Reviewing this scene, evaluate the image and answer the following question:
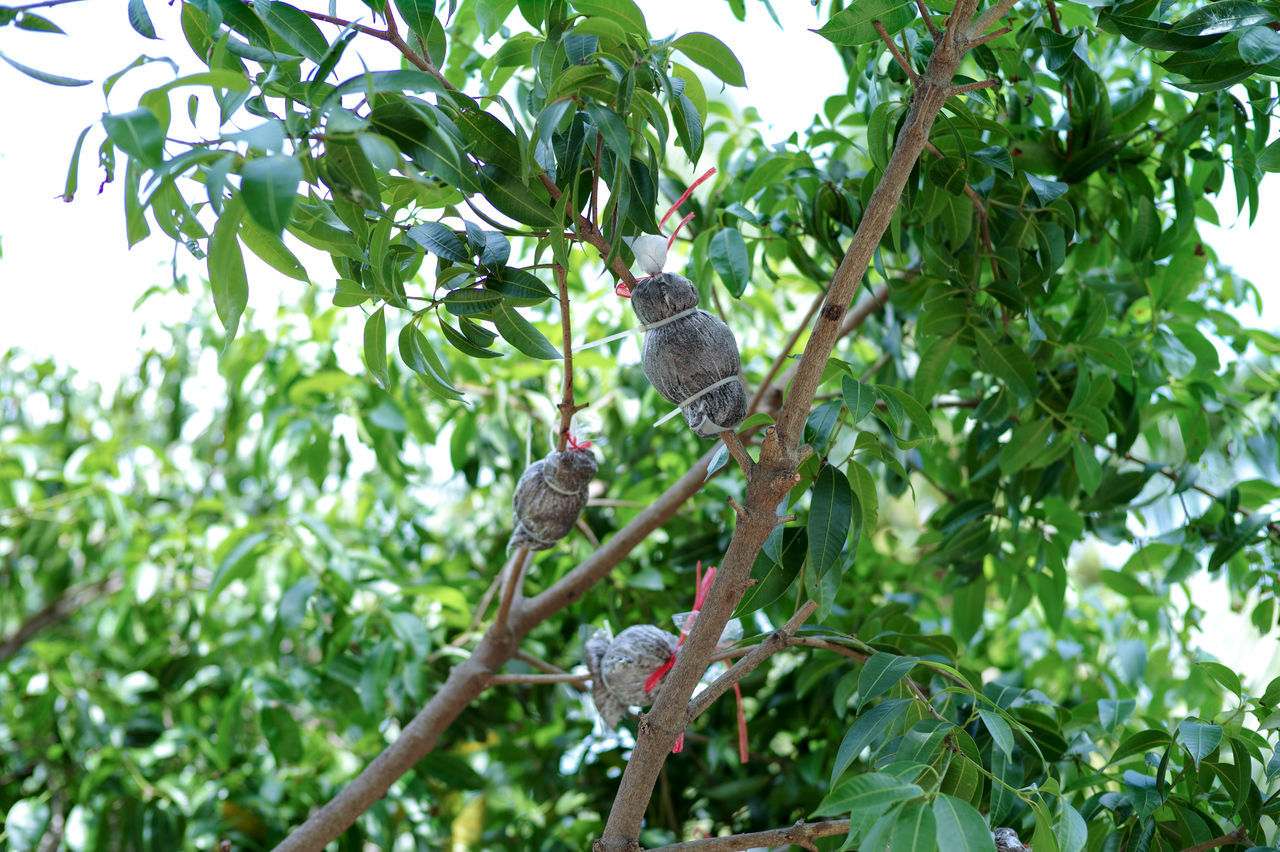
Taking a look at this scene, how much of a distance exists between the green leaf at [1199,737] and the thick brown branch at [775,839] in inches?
9.3

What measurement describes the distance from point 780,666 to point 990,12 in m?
1.03

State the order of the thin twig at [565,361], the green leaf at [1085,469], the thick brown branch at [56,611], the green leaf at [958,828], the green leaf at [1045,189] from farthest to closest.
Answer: the thick brown branch at [56,611] < the green leaf at [1085,469] < the green leaf at [1045,189] < the thin twig at [565,361] < the green leaf at [958,828]

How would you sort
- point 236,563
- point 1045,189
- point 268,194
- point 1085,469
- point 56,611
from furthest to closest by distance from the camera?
point 56,611 → point 236,563 → point 1085,469 → point 1045,189 → point 268,194

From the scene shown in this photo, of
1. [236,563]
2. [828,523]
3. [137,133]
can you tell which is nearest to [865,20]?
[828,523]

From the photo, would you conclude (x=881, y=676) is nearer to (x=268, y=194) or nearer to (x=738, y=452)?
(x=738, y=452)

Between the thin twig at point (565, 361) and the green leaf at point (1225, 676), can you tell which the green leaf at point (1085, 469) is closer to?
the green leaf at point (1225, 676)

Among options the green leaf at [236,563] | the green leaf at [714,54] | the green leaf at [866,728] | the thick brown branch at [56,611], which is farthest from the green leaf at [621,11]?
the thick brown branch at [56,611]

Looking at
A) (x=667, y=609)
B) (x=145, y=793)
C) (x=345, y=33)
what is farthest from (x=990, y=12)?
(x=145, y=793)

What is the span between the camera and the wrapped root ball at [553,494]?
76cm

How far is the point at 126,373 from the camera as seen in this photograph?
2.15 meters

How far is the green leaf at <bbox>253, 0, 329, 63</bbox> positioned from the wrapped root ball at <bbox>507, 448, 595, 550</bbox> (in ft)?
1.15

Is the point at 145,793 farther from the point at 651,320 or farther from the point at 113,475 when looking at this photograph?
the point at 651,320

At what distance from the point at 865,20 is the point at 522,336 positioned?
0.28m

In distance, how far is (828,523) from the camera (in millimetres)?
588
